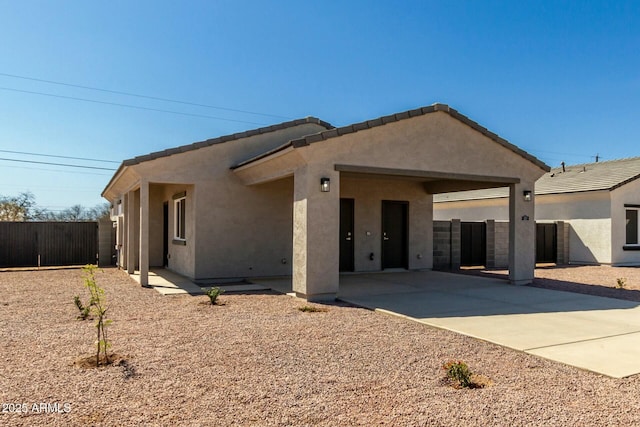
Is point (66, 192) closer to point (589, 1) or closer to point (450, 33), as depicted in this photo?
point (450, 33)

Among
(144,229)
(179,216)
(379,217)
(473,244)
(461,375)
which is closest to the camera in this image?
(461,375)

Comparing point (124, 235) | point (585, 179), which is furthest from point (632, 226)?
point (124, 235)

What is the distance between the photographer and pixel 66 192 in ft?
172

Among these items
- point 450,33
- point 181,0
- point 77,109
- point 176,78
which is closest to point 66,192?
point 77,109

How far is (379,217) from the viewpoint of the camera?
14352mm

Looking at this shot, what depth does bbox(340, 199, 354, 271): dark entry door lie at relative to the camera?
45.3 feet

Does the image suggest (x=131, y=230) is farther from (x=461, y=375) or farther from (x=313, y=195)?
(x=461, y=375)

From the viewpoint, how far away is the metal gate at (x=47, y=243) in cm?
1667

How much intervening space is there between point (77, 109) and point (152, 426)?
95.4 feet

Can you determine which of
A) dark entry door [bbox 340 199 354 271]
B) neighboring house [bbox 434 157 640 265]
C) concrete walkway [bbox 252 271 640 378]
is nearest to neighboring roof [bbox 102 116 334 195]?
dark entry door [bbox 340 199 354 271]

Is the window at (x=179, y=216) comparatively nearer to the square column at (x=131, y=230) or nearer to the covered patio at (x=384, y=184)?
the square column at (x=131, y=230)

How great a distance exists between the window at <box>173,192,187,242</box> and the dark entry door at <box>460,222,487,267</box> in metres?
9.88

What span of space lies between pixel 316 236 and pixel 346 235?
15.2 ft

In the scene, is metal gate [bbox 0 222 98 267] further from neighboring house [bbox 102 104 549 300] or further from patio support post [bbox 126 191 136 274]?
patio support post [bbox 126 191 136 274]
